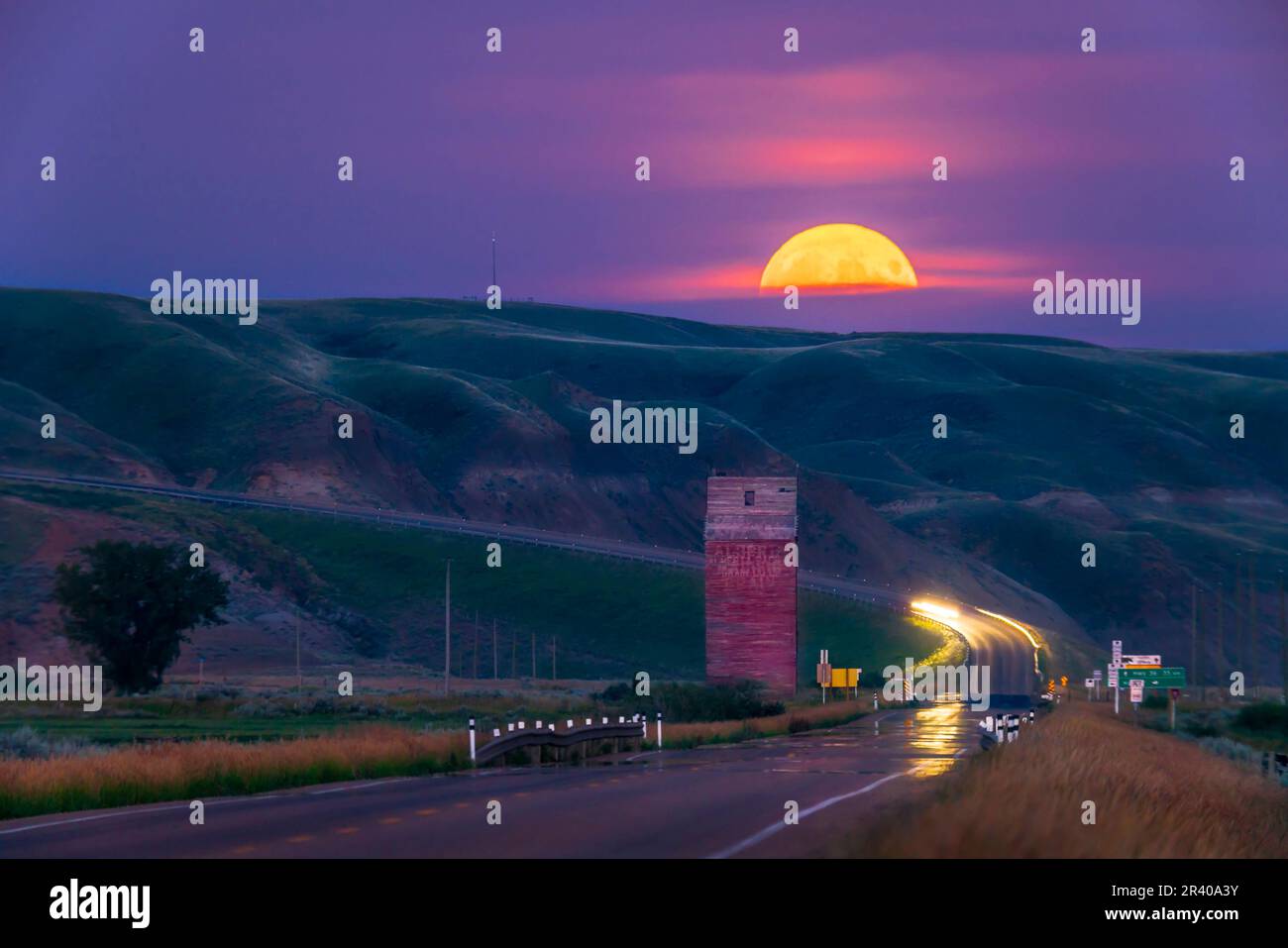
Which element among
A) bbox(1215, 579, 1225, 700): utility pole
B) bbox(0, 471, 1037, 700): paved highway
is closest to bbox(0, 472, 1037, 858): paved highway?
bbox(1215, 579, 1225, 700): utility pole

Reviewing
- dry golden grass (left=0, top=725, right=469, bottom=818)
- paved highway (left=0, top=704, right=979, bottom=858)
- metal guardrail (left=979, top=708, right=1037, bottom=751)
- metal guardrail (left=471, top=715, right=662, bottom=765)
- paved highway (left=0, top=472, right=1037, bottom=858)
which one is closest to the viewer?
paved highway (left=0, top=704, right=979, bottom=858)

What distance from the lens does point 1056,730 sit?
3534cm

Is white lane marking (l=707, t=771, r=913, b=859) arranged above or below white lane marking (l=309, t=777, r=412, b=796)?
above

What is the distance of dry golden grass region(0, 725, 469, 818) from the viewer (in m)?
23.2

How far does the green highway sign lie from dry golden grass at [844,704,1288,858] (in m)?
34.4

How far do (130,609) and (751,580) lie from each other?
101ft

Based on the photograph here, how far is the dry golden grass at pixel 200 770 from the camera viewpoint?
23250 mm

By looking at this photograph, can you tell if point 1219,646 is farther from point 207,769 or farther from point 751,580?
point 207,769

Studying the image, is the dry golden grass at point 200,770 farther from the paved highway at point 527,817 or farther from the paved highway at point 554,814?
the paved highway at point 554,814

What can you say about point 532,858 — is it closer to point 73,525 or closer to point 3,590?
point 3,590

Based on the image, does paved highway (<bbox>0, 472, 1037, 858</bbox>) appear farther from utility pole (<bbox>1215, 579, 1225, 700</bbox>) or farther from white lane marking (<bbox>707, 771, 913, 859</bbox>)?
utility pole (<bbox>1215, 579, 1225, 700</bbox>)

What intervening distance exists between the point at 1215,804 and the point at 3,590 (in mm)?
87008

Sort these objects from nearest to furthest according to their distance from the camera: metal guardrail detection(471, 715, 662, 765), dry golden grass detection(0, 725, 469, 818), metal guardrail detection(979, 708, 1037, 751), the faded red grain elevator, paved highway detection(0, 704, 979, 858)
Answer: paved highway detection(0, 704, 979, 858)
dry golden grass detection(0, 725, 469, 818)
metal guardrail detection(471, 715, 662, 765)
metal guardrail detection(979, 708, 1037, 751)
the faded red grain elevator
